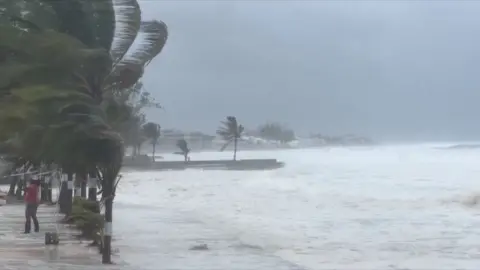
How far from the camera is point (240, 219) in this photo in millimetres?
26406

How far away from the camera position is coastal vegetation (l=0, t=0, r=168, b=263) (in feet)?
34.1

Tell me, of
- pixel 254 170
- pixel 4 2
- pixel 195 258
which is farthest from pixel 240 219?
pixel 254 170

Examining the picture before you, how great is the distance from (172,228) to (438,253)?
6952 mm

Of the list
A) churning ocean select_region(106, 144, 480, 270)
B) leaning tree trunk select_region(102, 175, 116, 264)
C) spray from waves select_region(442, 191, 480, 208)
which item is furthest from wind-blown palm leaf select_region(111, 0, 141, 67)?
spray from waves select_region(442, 191, 480, 208)

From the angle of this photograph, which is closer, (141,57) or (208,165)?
(141,57)

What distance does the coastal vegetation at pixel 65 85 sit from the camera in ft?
34.1

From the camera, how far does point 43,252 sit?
45.9 feet

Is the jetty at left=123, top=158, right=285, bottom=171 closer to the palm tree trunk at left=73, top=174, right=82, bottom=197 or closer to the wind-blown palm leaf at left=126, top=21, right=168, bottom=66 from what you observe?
the palm tree trunk at left=73, top=174, right=82, bottom=197

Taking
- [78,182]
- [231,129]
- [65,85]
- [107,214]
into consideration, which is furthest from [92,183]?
[231,129]

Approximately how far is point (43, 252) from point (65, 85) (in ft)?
13.9

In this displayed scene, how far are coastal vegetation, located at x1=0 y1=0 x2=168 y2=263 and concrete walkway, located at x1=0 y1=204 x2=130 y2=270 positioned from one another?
28.3 inches

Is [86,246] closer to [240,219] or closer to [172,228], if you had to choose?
[172,228]

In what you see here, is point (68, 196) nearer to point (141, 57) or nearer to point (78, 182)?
point (78, 182)

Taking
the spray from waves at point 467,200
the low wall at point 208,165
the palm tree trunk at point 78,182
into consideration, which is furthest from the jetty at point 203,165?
the palm tree trunk at point 78,182
